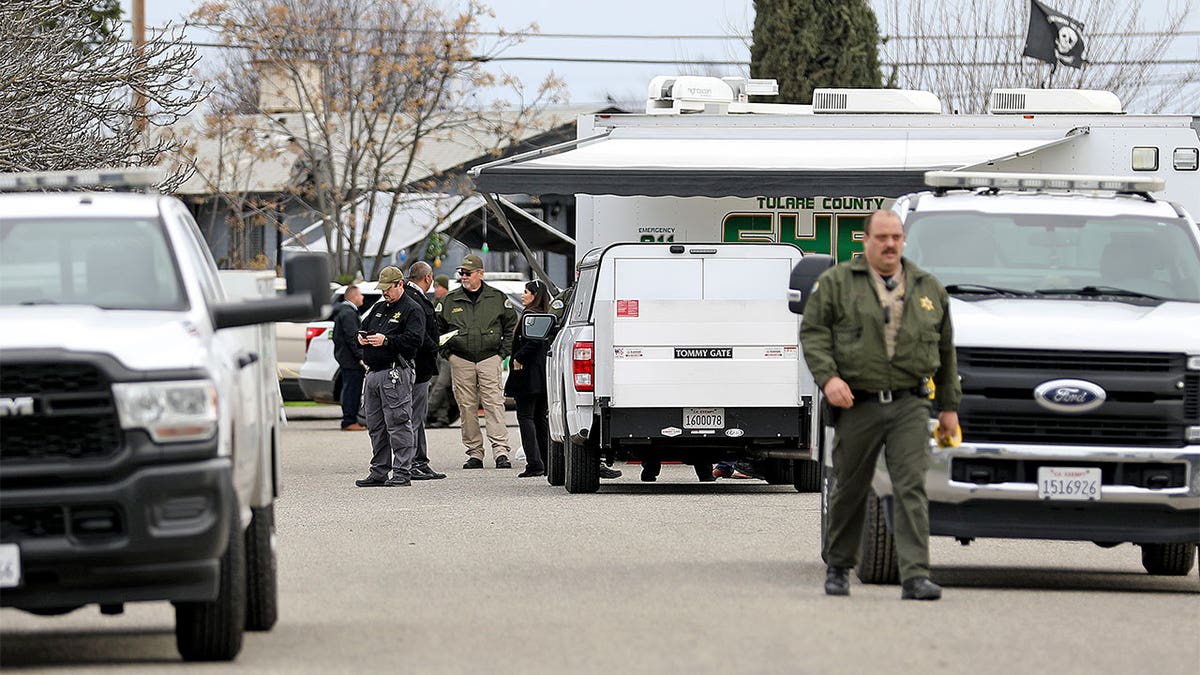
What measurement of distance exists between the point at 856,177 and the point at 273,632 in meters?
10.9

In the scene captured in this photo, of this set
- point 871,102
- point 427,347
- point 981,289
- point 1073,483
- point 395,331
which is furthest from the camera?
point 871,102

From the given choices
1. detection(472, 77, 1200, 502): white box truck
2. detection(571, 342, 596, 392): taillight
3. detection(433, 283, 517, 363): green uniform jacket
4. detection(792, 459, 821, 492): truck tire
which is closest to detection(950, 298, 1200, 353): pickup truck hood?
detection(571, 342, 596, 392): taillight

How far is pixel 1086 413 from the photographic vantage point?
11.1 m

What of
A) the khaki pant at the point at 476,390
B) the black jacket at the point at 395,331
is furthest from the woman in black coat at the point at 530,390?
the black jacket at the point at 395,331

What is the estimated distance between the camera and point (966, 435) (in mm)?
11102

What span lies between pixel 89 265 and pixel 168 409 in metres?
1.31

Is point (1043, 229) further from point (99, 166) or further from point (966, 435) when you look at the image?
point (99, 166)

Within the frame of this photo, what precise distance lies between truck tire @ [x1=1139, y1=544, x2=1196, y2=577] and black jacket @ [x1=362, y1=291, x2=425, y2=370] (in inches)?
313

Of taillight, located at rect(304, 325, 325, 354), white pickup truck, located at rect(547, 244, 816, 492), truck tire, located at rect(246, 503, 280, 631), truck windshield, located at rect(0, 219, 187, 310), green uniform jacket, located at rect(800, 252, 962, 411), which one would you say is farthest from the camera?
taillight, located at rect(304, 325, 325, 354)

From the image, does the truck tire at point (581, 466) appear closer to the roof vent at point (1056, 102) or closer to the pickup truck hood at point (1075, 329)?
the roof vent at point (1056, 102)

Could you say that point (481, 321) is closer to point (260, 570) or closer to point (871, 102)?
point (871, 102)

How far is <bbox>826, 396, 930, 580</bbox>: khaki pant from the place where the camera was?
10570 millimetres

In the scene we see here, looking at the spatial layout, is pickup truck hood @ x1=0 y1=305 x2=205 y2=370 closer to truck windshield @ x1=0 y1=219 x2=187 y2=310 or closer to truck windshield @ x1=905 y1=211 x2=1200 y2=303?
truck windshield @ x1=0 y1=219 x2=187 y2=310

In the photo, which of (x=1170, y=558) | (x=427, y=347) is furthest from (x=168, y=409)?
(x=427, y=347)
